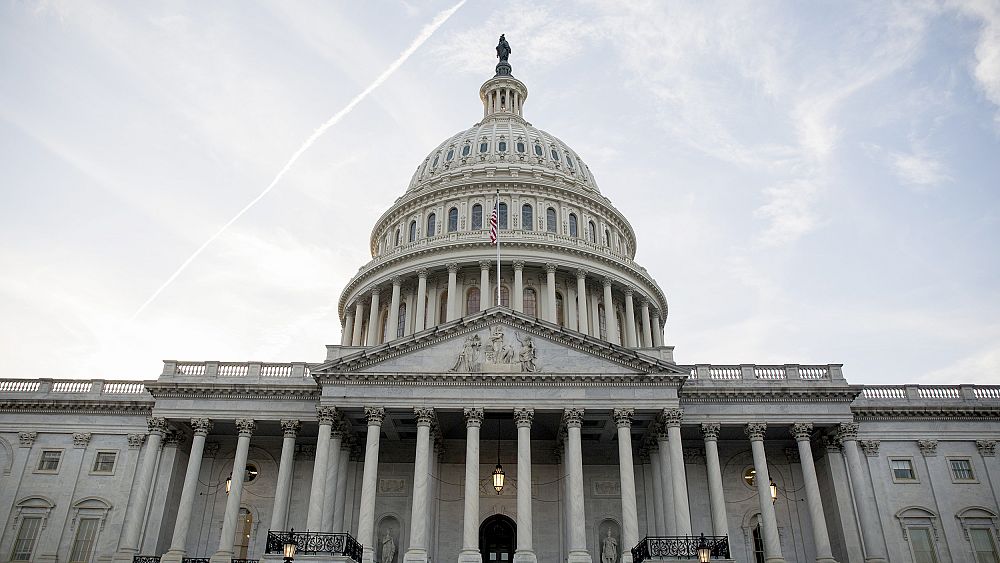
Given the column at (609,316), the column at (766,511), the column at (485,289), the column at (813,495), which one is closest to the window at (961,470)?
the column at (813,495)

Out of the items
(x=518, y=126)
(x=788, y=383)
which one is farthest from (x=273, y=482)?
(x=518, y=126)

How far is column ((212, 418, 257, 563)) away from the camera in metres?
36.7

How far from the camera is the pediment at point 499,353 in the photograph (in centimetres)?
3784

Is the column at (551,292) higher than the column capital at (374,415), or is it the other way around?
the column at (551,292)

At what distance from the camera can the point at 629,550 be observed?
111ft

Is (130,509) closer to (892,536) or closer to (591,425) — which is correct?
(591,425)

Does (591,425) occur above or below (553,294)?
below

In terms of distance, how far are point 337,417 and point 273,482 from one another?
8.41 metres

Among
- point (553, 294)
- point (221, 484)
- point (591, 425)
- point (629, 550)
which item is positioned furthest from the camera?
point (553, 294)

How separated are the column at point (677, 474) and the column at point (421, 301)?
75.6 ft

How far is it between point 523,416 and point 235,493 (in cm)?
1476

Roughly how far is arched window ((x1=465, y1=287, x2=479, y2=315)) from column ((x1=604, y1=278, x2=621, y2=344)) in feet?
31.2

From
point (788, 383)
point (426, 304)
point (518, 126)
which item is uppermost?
point (518, 126)

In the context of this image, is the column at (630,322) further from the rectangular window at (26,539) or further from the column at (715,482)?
the rectangular window at (26,539)
